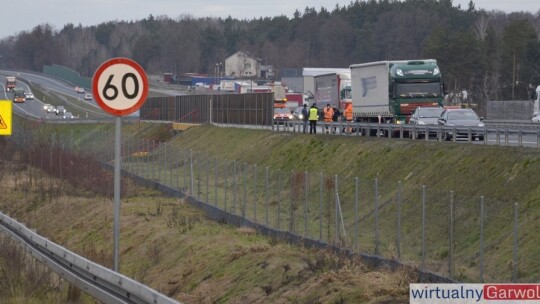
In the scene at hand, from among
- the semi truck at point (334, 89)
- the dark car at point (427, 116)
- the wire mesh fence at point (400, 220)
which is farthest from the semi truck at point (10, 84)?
the wire mesh fence at point (400, 220)

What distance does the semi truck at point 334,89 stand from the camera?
81.0 metres

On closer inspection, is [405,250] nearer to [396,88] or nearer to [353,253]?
[353,253]

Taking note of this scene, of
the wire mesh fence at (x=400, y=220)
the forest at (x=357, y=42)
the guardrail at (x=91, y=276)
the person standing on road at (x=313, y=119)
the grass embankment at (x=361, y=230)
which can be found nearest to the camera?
the guardrail at (x=91, y=276)

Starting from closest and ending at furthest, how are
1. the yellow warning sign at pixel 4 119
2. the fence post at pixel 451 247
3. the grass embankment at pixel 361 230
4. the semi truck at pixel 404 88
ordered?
the fence post at pixel 451 247, the grass embankment at pixel 361 230, the yellow warning sign at pixel 4 119, the semi truck at pixel 404 88

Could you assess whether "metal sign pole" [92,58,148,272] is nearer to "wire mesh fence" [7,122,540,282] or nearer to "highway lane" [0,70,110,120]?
"wire mesh fence" [7,122,540,282]

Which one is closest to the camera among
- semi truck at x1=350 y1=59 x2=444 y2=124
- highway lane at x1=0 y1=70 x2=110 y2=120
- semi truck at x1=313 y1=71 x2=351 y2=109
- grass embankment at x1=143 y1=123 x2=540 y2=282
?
grass embankment at x1=143 y1=123 x2=540 y2=282

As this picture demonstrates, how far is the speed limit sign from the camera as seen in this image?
16.7 meters

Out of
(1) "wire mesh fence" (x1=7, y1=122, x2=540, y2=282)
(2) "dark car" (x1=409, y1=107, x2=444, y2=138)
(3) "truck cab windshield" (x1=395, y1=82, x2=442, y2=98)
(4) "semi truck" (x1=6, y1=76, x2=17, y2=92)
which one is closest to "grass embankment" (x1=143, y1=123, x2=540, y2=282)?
(1) "wire mesh fence" (x1=7, y1=122, x2=540, y2=282)

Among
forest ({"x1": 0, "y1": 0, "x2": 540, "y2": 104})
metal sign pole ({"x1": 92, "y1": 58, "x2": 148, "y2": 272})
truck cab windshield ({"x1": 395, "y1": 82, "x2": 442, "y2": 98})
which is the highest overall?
forest ({"x1": 0, "y1": 0, "x2": 540, "y2": 104})

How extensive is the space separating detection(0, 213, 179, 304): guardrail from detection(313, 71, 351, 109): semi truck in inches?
2250

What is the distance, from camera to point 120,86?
660 inches

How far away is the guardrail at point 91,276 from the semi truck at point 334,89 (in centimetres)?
5715

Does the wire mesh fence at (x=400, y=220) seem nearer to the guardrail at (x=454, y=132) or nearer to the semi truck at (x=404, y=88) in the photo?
the guardrail at (x=454, y=132)

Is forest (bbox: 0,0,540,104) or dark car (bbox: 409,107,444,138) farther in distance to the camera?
forest (bbox: 0,0,540,104)
